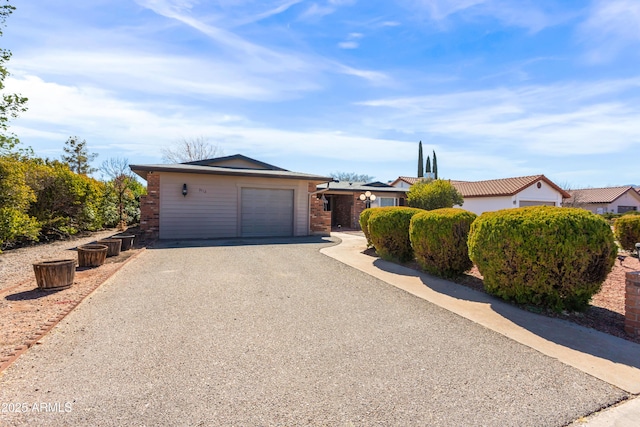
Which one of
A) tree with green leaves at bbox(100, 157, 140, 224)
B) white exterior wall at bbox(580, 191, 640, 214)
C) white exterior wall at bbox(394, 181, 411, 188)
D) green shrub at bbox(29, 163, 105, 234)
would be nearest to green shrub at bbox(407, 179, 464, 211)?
white exterior wall at bbox(394, 181, 411, 188)

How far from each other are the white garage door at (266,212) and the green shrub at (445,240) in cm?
770

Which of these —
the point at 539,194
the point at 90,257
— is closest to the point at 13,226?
the point at 90,257

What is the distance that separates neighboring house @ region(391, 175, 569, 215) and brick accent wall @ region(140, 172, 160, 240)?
21906 millimetres

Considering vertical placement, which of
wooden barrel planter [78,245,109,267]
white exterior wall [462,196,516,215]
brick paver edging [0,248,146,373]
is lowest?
brick paver edging [0,248,146,373]

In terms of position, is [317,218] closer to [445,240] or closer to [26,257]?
[445,240]

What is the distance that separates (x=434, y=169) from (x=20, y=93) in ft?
121

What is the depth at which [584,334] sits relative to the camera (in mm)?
3908

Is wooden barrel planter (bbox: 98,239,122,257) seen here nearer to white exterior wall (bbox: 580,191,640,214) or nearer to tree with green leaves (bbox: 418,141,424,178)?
tree with green leaves (bbox: 418,141,424,178)

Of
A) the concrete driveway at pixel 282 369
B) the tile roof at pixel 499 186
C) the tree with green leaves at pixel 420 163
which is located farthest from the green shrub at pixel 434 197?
the tree with green leaves at pixel 420 163

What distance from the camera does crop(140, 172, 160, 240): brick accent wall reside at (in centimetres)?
1178

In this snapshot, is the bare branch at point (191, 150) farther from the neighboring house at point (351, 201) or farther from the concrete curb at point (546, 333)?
Answer: the concrete curb at point (546, 333)

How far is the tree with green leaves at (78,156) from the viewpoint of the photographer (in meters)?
26.0

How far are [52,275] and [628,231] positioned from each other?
15.3 m

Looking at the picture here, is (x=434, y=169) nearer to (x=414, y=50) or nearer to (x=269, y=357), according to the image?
(x=414, y=50)
